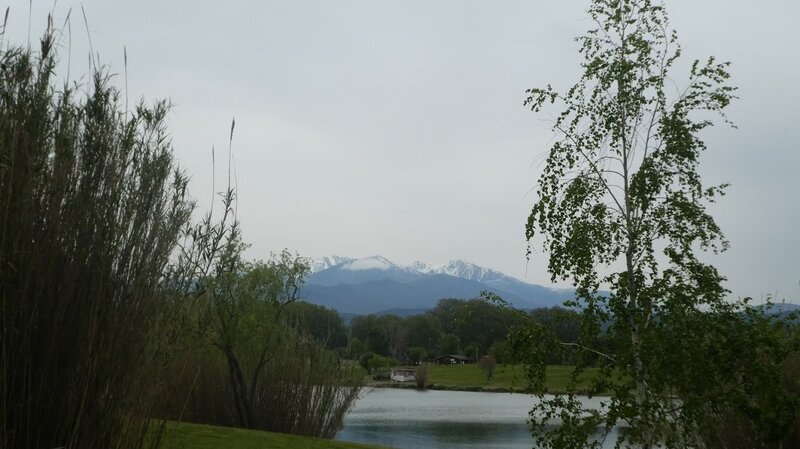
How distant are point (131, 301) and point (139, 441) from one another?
923mm

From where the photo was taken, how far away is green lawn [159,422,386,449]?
33.4ft

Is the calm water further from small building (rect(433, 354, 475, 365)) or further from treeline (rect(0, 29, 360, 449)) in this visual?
small building (rect(433, 354, 475, 365))

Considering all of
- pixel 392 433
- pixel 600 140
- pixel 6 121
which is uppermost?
pixel 600 140

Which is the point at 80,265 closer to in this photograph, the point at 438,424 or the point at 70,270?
the point at 70,270

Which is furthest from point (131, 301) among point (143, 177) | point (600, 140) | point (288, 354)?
point (288, 354)

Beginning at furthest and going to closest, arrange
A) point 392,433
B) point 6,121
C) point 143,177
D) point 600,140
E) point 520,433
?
point 520,433 → point 392,433 → point 600,140 → point 143,177 → point 6,121

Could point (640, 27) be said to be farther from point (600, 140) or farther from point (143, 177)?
point (143, 177)

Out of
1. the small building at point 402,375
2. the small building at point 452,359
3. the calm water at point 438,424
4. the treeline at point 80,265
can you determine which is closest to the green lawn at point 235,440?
the treeline at point 80,265

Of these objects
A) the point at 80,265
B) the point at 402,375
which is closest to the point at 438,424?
the point at 80,265

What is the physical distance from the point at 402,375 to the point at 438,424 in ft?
126

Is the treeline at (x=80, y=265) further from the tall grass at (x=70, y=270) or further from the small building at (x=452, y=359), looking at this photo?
the small building at (x=452, y=359)

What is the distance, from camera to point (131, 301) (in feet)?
15.7

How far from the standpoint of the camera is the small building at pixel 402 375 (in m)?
68.0

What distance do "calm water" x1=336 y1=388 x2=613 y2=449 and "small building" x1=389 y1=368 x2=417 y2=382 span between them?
64.3 ft
